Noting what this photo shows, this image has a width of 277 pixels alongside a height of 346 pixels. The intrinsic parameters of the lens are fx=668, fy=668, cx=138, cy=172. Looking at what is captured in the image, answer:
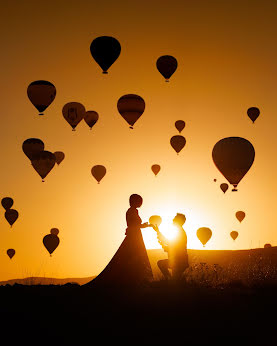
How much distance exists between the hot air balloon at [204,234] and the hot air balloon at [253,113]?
1500cm

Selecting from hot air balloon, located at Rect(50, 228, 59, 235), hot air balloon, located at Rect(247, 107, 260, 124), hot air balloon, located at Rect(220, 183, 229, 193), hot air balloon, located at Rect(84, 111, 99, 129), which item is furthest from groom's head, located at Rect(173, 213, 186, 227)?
hot air balloon, located at Rect(50, 228, 59, 235)

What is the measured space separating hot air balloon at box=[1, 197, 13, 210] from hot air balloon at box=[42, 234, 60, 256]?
360cm

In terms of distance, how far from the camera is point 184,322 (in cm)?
1276

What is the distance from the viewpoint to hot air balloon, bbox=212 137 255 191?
32094mm

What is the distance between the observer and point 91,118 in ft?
132

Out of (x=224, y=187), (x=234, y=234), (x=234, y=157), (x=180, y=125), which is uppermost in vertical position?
(x=180, y=125)

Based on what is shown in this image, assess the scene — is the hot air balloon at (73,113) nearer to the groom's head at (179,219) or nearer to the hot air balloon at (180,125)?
the hot air balloon at (180,125)

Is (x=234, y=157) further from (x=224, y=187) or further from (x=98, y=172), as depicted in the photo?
(x=224, y=187)

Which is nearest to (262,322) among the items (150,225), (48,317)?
(48,317)

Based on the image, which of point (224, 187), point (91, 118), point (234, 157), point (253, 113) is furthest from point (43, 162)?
point (224, 187)

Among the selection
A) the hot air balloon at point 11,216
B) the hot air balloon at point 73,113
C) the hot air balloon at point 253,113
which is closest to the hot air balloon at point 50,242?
the hot air balloon at point 11,216

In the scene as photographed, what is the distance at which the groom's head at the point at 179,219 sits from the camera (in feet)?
54.3

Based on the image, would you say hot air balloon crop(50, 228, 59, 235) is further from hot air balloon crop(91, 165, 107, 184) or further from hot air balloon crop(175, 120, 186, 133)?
hot air balloon crop(175, 120, 186, 133)

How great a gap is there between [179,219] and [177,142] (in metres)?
27.5
